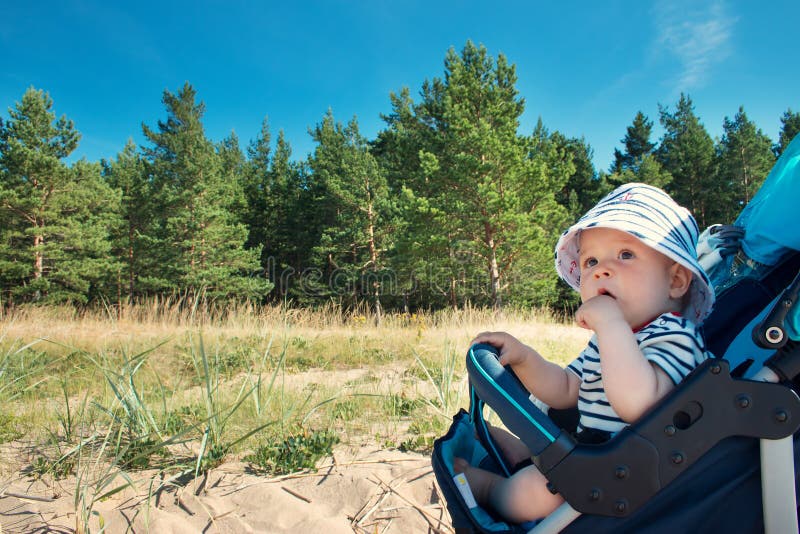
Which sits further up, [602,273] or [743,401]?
[602,273]

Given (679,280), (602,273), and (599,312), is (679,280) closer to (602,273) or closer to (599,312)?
(602,273)

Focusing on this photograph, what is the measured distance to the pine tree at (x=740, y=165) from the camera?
25625mm

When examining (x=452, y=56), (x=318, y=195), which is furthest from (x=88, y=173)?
(x=452, y=56)

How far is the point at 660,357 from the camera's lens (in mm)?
1117

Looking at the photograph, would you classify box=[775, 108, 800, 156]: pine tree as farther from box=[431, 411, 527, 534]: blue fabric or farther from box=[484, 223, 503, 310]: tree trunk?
box=[431, 411, 527, 534]: blue fabric

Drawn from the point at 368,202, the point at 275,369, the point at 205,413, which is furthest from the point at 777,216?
the point at 368,202

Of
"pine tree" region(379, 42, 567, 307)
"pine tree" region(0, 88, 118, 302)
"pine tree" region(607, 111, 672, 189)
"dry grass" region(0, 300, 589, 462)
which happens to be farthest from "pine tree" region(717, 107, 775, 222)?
"pine tree" region(0, 88, 118, 302)

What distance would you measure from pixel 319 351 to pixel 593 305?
5.44 meters

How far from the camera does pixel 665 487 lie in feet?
3.17

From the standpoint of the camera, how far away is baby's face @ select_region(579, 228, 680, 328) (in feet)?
4.20

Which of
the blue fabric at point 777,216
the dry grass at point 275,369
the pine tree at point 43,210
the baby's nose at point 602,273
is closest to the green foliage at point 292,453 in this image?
the dry grass at point 275,369

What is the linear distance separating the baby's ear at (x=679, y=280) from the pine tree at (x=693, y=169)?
30016 millimetres

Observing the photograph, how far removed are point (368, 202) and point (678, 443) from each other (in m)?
24.0

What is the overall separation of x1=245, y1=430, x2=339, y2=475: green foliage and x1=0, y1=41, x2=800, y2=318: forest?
48.4ft
